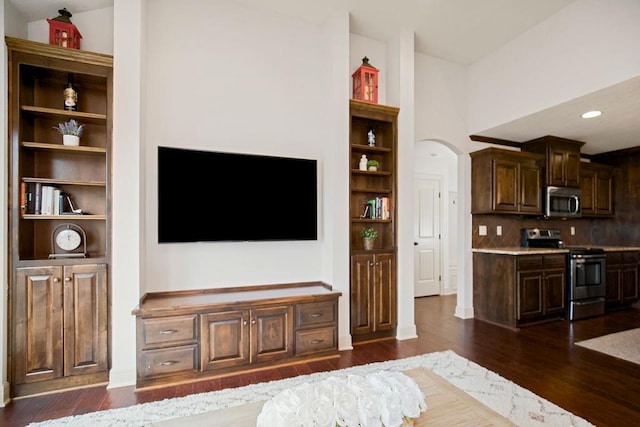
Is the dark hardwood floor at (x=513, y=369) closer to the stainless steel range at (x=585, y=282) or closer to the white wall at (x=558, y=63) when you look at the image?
the stainless steel range at (x=585, y=282)

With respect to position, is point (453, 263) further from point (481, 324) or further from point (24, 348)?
point (24, 348)

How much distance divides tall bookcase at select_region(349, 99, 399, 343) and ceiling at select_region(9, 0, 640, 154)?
95 centimetres

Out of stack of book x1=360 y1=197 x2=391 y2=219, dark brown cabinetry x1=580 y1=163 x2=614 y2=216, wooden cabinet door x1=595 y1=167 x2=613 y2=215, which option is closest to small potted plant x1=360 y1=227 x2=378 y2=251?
stack of book x1=360 y1=197 x2=391 y2=219

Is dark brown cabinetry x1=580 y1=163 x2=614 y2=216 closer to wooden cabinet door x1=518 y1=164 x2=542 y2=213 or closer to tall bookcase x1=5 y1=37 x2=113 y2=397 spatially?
wooden cabinet door x1=518 y1=164 x2=542 y2=213

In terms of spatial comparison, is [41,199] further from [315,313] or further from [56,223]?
[315,313]

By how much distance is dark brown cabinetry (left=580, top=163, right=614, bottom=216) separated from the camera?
16.7 feet

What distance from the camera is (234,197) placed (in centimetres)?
296

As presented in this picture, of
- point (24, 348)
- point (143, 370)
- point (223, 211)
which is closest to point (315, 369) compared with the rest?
point (143, 370)

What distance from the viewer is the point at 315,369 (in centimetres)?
274

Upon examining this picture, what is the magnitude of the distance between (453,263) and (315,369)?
13.7 feet

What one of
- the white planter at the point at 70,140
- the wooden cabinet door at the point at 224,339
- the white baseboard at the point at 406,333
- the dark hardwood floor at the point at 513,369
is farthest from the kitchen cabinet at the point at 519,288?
the white planter at the point at 70,140

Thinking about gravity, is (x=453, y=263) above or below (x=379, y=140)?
below

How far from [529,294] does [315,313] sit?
286cm

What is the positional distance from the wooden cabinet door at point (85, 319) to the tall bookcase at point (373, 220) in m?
2.24
